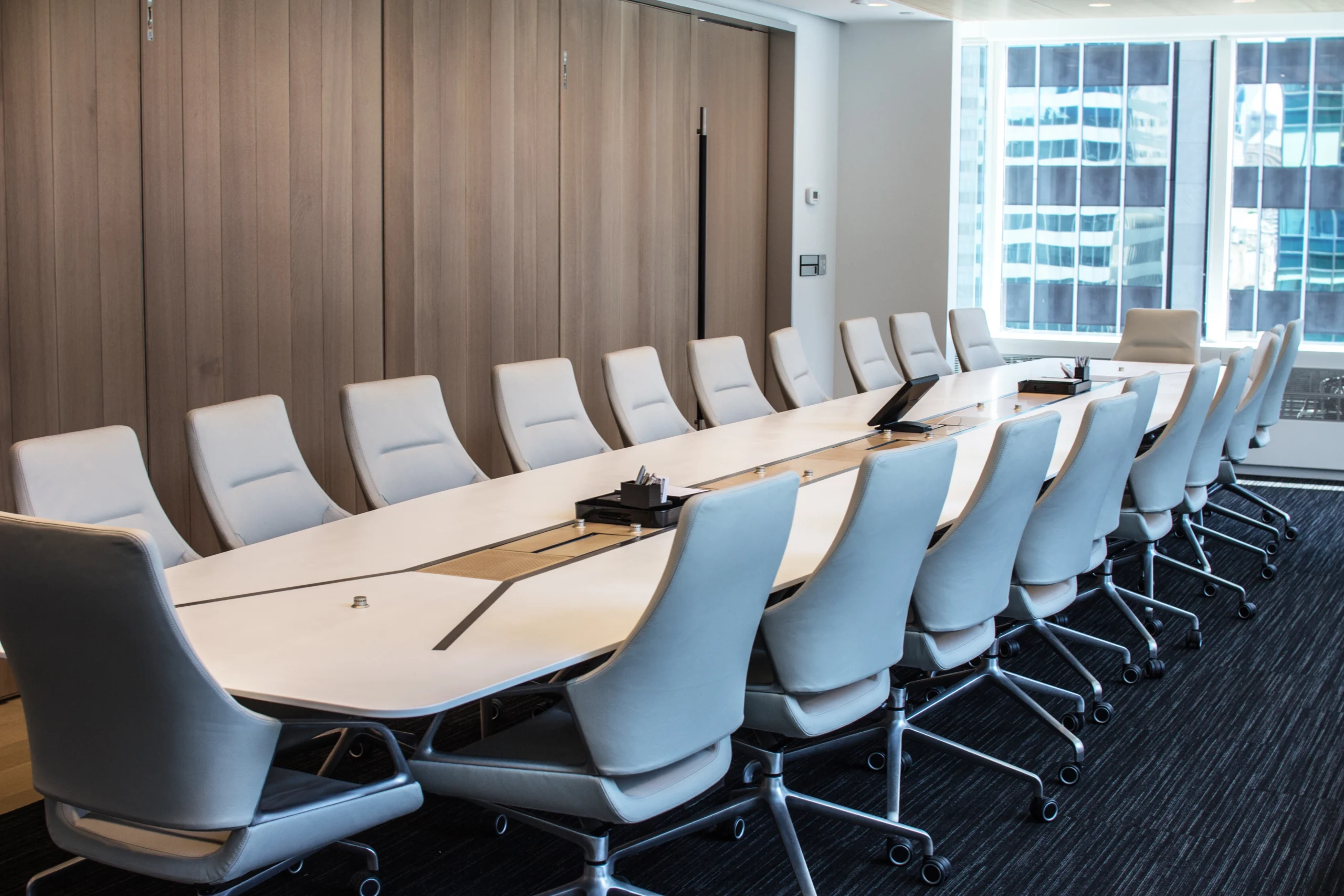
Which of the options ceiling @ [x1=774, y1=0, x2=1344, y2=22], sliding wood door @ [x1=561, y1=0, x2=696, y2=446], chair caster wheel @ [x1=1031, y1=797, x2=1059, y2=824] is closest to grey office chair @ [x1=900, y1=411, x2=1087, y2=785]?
chair caster wheel @ [x1=1031, y1=797, x2=1059, y2=824]

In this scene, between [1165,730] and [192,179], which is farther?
[192,179]

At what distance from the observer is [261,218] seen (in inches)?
227

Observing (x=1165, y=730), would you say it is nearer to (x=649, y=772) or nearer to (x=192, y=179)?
(x=649, y=772)

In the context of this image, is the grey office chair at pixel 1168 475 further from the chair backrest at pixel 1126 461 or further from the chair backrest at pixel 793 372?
the chair backrest at pixel 793 372

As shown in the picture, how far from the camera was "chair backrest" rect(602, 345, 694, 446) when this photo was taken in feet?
18.2

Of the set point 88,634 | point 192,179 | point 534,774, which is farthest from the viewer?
point 192,179

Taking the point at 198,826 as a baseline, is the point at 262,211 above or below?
above

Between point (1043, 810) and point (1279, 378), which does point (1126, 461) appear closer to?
point (1043, 810)

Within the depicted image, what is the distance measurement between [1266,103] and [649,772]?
27.8 ft

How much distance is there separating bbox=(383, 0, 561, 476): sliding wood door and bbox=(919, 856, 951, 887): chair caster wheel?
4.00 metres

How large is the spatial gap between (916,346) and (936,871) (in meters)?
5.09

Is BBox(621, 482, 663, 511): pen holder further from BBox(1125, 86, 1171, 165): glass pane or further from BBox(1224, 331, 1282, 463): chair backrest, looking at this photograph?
BBox(1125, 86, 1171, 165): glass pane

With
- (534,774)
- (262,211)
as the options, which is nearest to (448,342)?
(262,211)

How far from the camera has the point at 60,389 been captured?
16.4ft
